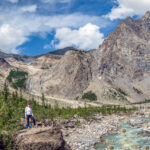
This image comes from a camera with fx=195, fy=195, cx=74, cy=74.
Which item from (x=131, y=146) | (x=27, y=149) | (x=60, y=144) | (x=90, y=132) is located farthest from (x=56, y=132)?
(x=90, y=132)

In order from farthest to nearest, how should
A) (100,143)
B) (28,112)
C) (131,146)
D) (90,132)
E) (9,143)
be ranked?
(90,132) → (100,143) → (131,146) → (28,112) → (9,143)

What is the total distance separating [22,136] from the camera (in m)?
22.7

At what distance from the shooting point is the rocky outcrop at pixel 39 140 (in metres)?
21.8

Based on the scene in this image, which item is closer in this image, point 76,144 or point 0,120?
point 0,120

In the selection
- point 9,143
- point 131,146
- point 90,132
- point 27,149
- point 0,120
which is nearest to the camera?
point 27,149

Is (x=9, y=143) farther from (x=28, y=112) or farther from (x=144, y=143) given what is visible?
(x=144, y=143)

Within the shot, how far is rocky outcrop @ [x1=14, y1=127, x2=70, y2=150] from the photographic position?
21781 millimetres

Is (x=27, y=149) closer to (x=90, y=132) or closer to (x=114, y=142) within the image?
(x=114, y=142)

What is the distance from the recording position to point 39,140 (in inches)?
867

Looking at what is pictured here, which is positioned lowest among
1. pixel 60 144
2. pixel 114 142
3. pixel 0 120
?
pixel 114 142

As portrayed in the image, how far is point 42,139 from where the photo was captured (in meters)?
22.2

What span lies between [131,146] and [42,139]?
1832 cm

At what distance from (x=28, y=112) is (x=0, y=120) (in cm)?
720

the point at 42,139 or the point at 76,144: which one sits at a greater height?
the point at 42,139
